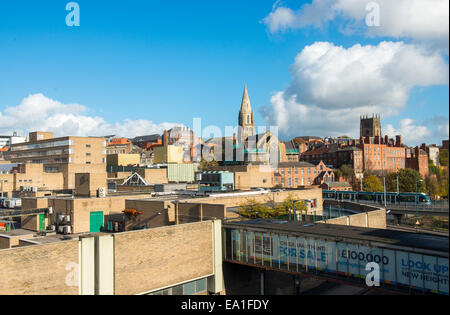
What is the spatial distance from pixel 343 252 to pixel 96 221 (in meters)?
29.9

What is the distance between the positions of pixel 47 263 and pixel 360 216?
2831 centimetres

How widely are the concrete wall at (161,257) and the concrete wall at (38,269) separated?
2.66m

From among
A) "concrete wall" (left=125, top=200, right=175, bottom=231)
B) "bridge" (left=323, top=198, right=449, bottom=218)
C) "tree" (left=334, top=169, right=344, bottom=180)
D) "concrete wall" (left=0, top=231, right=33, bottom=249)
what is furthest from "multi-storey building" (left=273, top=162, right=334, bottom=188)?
"concrete wall" (left=0, top=231, right=33, bottom=249)

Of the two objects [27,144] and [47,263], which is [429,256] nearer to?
[47,263]

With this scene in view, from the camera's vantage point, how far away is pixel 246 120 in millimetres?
138875

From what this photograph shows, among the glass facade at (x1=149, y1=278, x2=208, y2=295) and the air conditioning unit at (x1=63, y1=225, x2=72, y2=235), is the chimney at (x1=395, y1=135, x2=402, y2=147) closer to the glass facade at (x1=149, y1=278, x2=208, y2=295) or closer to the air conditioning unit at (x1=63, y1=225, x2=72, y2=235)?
the air conditioning unit at (x1=63, y1=225, x2=72, y2=235)

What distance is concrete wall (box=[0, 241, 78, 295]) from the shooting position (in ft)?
58.4

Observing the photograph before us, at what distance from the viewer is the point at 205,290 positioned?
86.2ft

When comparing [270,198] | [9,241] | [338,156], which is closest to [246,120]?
[338,156]

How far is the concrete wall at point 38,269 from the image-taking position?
1780 cm

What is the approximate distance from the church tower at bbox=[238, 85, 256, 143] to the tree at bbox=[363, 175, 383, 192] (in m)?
48.9

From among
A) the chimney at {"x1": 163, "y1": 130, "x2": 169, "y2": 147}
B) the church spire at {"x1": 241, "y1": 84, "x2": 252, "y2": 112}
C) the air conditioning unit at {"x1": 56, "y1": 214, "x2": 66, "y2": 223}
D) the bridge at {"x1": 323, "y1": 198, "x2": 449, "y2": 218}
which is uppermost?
the church spire at {"x1": 241, "y1": 84, "x2": 252, "y2": 112}
